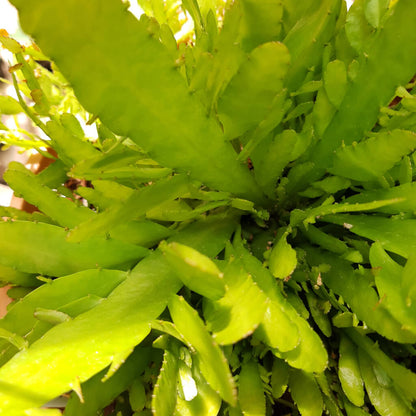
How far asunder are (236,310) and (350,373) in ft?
0.58

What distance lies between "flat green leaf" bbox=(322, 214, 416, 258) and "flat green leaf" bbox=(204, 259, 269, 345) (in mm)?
144

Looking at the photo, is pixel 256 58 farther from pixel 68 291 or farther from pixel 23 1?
pixel 68 291

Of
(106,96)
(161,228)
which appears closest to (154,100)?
(106,96)

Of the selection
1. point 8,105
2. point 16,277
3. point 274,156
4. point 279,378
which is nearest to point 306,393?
point 279,378

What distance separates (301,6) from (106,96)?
9.8 inches

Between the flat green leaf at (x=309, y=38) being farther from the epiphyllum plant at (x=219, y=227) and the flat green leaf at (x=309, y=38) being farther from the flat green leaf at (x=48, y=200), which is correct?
the flat green leaf at (x=48, y=200)

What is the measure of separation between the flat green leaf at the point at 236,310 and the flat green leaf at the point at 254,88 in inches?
5.4

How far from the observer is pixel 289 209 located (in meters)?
0.47

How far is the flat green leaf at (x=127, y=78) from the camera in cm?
23

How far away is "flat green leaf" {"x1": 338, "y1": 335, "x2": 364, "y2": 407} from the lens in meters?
0.36

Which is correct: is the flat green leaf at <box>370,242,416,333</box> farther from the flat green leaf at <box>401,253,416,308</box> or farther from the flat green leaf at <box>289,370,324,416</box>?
the flat green leaf at <box>289,370,324,416</box>

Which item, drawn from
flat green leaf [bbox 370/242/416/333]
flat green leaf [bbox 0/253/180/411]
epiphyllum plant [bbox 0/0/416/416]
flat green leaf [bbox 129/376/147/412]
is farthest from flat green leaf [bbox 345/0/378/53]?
flat green leaf [bbox 129/376/147/412]

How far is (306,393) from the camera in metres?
0.37

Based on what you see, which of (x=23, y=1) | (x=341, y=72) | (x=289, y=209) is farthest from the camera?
(x=289, y=209)
